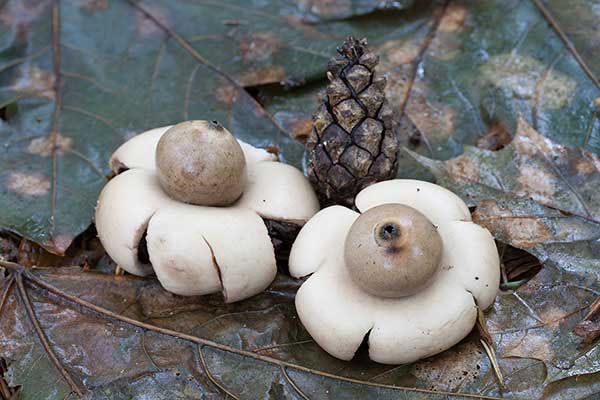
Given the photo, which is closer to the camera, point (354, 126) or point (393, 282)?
point (393, 282)

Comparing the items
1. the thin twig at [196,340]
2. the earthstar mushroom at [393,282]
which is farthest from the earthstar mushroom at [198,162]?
the thin twig at [196,340]

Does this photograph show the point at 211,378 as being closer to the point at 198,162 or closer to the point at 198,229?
the point at 198,229

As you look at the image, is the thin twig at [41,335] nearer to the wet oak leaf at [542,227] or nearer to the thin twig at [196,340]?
the thin twig at [196,340]

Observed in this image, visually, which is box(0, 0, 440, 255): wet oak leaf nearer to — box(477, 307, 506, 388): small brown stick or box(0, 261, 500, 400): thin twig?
box(0, 261, 500, 400): thin twig

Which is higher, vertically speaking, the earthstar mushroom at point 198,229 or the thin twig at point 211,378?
the earthstar mushroom at point 198,229

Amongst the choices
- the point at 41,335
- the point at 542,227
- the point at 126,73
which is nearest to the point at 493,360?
the point at 542,227
